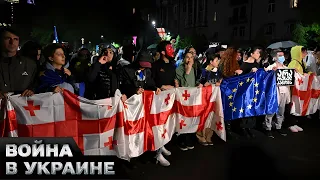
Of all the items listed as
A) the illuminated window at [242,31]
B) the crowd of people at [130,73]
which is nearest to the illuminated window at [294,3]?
the illuminated window at [242,31]

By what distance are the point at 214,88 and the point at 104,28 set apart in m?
45.3

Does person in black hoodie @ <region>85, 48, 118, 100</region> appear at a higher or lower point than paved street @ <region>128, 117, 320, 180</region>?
higher

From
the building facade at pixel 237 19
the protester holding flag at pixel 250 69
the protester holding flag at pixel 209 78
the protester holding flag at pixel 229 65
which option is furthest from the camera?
the building facade at pixel 237 19

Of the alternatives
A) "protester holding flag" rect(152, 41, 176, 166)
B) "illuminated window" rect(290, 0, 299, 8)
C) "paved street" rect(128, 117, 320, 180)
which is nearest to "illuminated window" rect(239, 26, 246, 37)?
"illuminated window" rect(290, 0, 299, 8)

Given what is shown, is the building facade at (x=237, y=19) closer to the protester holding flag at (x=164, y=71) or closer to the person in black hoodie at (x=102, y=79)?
the protester holding flag at (x=164, y=71)

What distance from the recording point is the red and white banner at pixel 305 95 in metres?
8.99

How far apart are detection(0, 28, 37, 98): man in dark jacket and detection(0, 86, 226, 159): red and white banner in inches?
13.8

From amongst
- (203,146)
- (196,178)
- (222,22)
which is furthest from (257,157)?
(222,22)

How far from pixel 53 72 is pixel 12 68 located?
0.59m

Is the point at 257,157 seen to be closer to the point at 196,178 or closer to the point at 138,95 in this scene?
the point at 196,178

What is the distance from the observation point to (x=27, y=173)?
438cm

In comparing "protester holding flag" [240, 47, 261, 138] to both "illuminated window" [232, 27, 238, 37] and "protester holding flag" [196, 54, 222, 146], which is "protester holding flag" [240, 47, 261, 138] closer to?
"protester holding flag" [196, 54, 222, 146]

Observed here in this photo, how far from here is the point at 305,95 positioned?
361 inches

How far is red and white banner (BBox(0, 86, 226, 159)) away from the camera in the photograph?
5.03 meters
